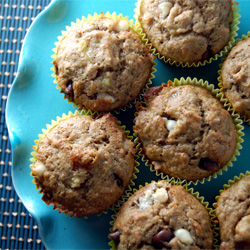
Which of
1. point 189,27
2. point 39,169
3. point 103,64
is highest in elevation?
point 189,27

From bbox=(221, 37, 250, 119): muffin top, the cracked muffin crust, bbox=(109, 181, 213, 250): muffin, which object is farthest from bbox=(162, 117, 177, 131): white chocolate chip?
bbox=(221, 37, 250, 119): muffin top

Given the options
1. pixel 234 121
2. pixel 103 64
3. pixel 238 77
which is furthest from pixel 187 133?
pixel 103 64

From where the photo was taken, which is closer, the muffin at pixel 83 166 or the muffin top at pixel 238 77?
the muffin at pixel 83 166

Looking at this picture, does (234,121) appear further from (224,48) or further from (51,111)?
(51,111)

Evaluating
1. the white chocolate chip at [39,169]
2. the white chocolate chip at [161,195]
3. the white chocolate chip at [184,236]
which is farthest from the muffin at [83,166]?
the white chocolate chip at [184,236]

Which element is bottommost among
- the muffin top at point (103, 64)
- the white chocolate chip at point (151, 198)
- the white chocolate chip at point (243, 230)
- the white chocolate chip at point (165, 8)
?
the white chocolate chip at point (243, 230)

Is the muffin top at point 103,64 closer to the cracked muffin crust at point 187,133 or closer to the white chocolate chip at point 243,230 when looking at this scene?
the cracked muffin crust at point 187,133
